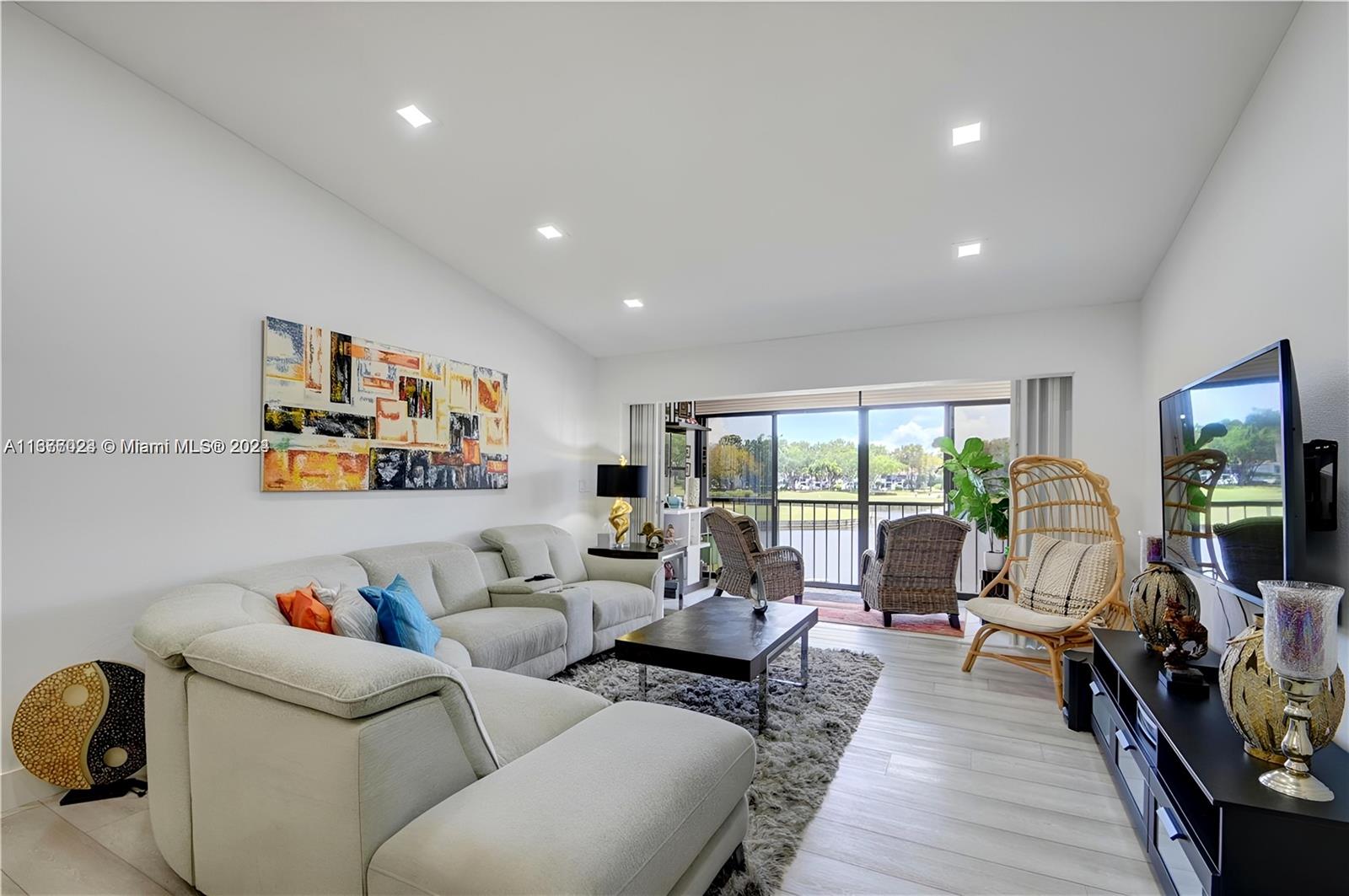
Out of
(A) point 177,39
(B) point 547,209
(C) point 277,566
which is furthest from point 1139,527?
(A) point 177,39

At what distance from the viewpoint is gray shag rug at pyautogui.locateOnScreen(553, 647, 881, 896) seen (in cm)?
196

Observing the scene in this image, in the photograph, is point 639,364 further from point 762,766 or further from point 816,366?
point 762,766

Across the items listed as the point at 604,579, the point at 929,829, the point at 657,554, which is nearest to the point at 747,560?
the point at 657,554

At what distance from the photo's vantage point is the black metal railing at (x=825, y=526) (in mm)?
6801

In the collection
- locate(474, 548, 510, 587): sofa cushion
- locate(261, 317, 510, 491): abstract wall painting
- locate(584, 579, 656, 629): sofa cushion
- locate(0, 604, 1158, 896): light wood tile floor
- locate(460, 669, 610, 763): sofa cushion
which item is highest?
locate(261, 317, 510, 491): abstract wall painting

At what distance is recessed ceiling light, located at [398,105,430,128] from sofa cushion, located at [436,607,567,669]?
8.06 feet

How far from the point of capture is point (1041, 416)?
466cm

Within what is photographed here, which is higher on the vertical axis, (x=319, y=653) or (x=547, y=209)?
(x=547, y=209)

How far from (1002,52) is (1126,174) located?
1173mm

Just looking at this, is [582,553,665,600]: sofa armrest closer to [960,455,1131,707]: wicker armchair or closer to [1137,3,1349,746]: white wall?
[960,455,1131,707]: wicker armchair

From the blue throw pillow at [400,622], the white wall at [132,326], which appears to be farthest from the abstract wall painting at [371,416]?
the blue throw pillow at [400,622]

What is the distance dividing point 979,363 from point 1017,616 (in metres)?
1.95

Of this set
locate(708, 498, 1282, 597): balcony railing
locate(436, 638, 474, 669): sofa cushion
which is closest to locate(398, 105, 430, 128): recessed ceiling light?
locate(436, 638, 474, 669): sofa cushion

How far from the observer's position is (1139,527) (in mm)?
4047
